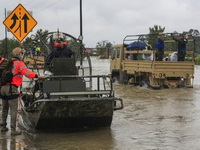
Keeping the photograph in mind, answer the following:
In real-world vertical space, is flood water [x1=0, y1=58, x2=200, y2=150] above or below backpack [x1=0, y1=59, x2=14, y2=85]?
below

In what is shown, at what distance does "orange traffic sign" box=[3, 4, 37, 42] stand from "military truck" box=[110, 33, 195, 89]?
6842 millimetres

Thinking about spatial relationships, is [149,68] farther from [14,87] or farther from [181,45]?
[14,87]

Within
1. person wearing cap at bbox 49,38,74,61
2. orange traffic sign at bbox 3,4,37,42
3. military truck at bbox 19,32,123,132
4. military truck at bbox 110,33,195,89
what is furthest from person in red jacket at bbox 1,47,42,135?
military truck at bbox 110,33,195,89

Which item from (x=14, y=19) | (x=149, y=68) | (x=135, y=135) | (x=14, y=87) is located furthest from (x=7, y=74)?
(x=149, y=68)

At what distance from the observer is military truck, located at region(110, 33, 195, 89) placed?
18.2m

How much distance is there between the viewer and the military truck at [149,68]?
59.7 feet

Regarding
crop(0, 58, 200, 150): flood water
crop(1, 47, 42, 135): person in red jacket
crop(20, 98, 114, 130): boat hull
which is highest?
crop(1, 47, 42, 135): person in red jacket

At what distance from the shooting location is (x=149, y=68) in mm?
18469

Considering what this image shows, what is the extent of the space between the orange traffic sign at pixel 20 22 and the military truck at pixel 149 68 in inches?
269

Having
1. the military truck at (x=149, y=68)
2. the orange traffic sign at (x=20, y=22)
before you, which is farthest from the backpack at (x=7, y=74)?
the military truck at (x=149, y=68)

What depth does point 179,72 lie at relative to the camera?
723 inches

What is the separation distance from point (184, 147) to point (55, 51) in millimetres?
4085

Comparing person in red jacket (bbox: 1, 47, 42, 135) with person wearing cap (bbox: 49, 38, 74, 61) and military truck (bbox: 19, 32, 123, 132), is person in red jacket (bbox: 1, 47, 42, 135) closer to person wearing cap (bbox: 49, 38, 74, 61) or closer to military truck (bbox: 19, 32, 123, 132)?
military truck (bbox: 19, 32, 123, 132)

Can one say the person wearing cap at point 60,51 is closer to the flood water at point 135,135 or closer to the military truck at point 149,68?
the flood water at point 135,135
